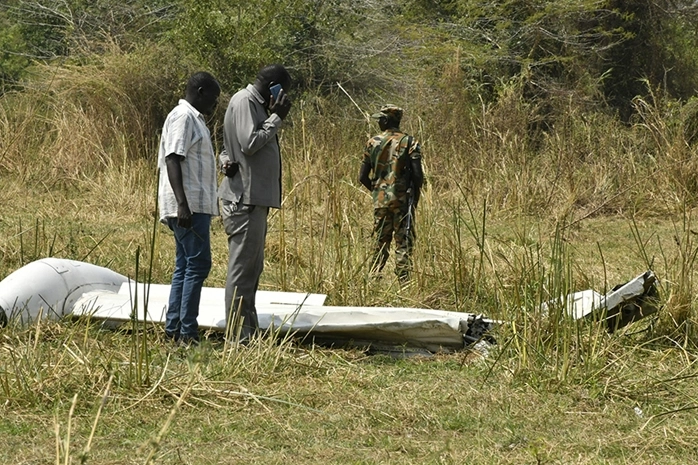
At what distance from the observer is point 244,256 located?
5289 mm

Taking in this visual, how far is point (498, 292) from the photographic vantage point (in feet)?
20.5

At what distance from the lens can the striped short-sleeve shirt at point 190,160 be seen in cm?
531

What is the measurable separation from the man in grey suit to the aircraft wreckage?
0.25 m

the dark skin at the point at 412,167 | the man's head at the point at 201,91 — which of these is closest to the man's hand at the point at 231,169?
the man's head at the point at 201,91

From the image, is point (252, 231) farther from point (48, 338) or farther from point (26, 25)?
point (26, 25)

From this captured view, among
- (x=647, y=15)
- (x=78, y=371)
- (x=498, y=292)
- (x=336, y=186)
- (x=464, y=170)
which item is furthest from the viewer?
(x=647, y=15)

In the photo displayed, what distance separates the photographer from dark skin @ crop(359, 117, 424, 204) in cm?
753

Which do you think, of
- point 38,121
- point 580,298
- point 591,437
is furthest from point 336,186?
point 38,121

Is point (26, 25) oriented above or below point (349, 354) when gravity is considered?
above

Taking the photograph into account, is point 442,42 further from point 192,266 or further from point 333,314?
point 192,266

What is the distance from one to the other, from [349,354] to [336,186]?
162cm

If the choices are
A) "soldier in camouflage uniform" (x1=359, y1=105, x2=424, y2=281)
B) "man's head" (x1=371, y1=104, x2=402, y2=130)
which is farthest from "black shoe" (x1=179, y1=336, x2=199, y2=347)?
"man's head" (x1=371, y1=104, x2=402, y2=130)

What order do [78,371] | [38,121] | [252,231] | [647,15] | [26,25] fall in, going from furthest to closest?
[26,25]
[647,15]
[38,121]
[252,231]
[78,371]

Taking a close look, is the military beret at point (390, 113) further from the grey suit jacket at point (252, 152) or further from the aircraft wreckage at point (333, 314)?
the grey suit jacket at point (252, 152)
